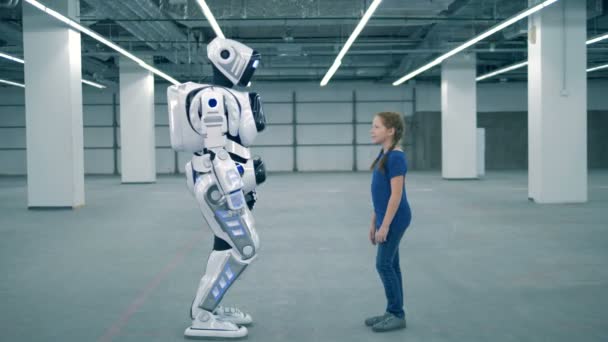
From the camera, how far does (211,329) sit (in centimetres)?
401

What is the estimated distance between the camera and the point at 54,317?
4.51 metres

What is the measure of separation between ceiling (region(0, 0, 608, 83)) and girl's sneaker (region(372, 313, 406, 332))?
10.1 meters

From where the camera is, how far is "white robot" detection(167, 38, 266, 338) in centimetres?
378

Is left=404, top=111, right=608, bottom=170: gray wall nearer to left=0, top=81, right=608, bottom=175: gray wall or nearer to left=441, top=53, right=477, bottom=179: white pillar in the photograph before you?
left=0, top=81, right=608, bottom=175: gray wall

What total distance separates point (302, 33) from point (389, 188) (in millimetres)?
16860

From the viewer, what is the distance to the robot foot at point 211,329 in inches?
157

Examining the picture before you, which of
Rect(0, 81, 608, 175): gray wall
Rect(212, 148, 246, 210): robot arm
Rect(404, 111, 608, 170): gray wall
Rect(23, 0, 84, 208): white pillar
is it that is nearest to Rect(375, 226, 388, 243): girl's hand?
Rect(212, 148, 246, 210): robot arm

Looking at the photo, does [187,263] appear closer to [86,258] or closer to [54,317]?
[86,258]

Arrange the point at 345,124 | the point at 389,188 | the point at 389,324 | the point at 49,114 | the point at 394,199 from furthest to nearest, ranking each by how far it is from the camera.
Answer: the point at 345,124 → the point at 49,114 → the point at 389,324 → the point at 389,188 → the point at 394,199

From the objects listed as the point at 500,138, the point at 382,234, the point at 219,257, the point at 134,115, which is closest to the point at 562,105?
the point at 382,234

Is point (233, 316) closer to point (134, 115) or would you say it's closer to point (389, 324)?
point (389, 324)

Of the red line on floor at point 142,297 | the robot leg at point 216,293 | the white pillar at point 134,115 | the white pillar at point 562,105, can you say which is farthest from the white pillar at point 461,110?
the robot leg at point 216,293

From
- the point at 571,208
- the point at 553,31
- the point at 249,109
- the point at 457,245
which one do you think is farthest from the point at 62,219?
the point at 553,31

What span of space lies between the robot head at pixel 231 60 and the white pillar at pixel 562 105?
10.3 m
